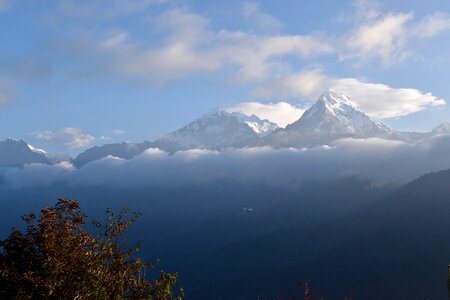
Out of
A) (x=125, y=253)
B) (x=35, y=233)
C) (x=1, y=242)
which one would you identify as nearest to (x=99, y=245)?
(x=125, y=253)

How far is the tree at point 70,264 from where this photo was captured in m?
38.0

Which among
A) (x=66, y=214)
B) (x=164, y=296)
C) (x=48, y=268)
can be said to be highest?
(x=66, y=214)

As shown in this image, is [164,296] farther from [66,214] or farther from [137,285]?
[66,214]

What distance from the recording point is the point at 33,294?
38.4 m

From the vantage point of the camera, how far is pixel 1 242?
43.7m

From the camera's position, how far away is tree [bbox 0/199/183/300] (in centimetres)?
3797

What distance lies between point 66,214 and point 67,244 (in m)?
3.94

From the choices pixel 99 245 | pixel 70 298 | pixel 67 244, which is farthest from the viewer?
pixel 99 245

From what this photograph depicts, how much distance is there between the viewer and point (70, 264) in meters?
38.9

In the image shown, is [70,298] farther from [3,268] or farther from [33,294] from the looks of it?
[3,268]

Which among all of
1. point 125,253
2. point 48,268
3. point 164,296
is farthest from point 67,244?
point 164,296

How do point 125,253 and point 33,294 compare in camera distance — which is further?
point 125,253

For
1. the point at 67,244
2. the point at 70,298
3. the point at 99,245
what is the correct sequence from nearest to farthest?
1. the point at 70,298
2. the point at 67,244
3. the point at 99,245

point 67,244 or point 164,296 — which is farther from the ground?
point 67,244
